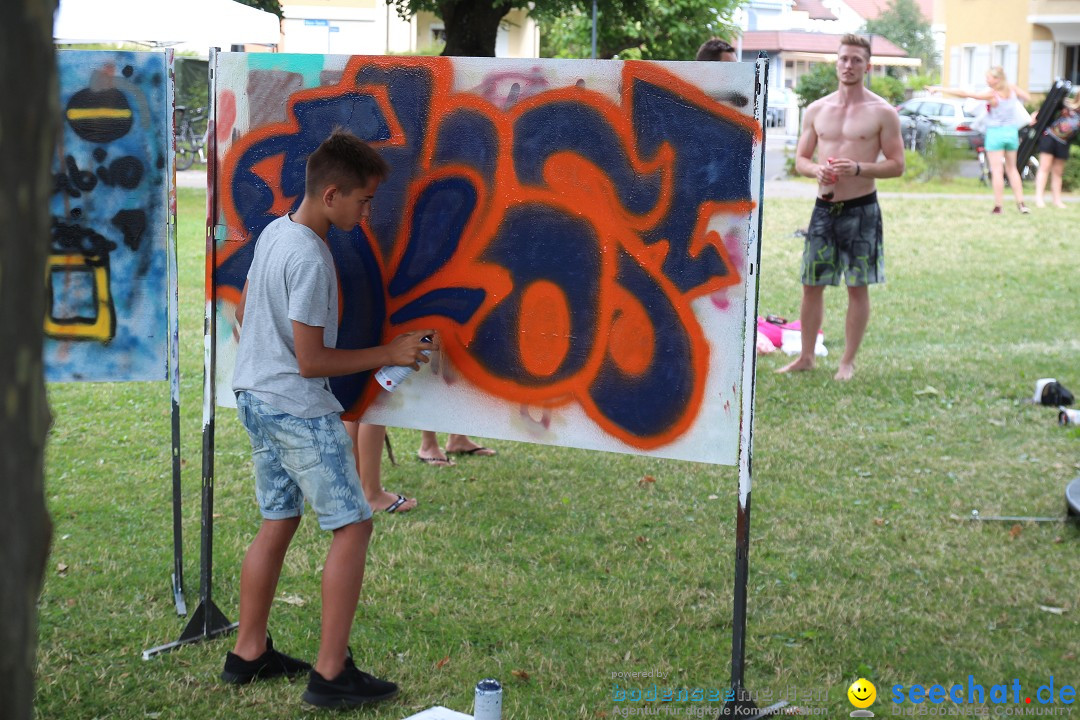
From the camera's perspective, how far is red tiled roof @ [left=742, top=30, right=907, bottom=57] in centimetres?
7744

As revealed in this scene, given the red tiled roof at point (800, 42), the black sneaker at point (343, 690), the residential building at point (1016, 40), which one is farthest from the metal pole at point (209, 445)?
the red tiled roof at point (800, 42)

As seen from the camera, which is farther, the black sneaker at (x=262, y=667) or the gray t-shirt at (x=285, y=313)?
the black sneaker at (x=262, y=667)

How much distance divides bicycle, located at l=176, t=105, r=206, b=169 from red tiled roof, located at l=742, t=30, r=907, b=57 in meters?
55.0

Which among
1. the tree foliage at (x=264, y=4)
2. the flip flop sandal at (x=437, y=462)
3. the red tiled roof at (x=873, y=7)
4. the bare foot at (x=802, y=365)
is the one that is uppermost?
the red tiled roof at (x=873, y=7)

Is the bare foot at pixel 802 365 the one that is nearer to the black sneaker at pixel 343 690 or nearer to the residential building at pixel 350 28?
the black sneaker at pixel 343 690

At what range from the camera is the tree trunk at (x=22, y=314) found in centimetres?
131

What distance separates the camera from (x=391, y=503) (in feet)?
17.8

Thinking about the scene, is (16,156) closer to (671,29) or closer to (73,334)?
(73,334)

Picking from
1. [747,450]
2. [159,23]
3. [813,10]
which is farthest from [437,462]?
[813,10]

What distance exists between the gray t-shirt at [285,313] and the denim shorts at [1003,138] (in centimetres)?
1600

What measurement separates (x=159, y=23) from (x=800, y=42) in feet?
242

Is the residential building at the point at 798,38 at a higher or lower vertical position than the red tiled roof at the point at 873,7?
lower

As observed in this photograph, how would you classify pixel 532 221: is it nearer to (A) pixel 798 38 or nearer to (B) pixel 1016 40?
(B) pixel 1016 40

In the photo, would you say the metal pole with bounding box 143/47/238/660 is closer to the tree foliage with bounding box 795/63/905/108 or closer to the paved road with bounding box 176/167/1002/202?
the paved road with bounding box 176/167/1002/202
